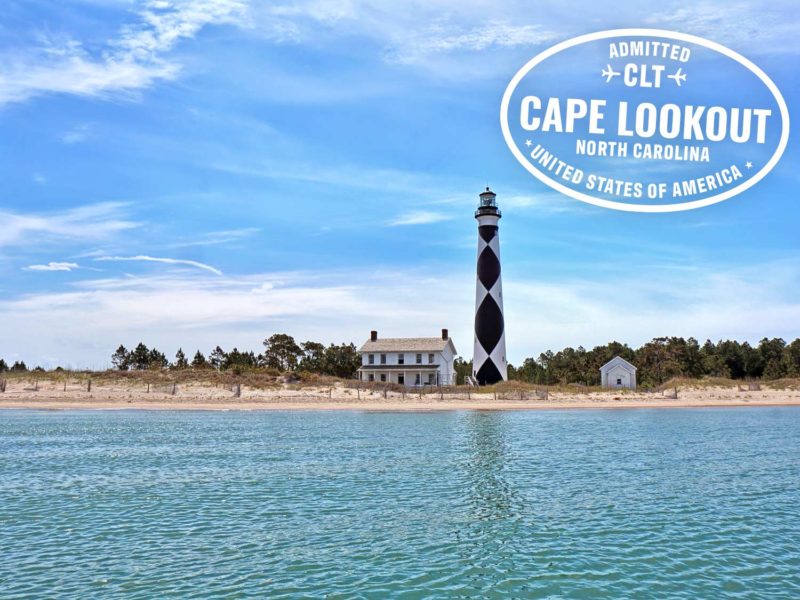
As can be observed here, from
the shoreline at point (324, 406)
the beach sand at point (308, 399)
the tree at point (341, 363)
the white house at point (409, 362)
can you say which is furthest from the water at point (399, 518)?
the tree at point (341, 363)

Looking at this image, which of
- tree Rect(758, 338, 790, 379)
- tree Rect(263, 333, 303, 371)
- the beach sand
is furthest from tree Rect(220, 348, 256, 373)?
tree Rect(758, 338, 790, 379)

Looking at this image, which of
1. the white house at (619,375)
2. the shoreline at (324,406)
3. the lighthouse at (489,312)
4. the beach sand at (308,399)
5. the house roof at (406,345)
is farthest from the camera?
the house roof at (406,345)

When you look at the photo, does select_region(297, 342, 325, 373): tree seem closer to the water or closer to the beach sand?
the beach sand

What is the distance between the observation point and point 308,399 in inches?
2293

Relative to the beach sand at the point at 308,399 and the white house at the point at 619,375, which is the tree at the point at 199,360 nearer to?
the beach sand at the point at 308,399

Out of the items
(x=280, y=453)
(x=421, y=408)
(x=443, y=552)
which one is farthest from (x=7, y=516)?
(x=421, y=408)

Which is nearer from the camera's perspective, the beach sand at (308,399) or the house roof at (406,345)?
the beach sand at (308,399)

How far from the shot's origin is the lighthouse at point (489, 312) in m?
64.9

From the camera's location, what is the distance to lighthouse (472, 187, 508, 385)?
6494 cm

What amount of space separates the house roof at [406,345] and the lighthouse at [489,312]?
24.9 ft

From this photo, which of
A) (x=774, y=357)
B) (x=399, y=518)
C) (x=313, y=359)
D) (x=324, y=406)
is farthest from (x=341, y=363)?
(x=399, y=518)

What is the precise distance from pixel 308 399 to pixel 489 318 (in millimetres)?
19846

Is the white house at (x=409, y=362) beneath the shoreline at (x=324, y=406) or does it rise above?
above

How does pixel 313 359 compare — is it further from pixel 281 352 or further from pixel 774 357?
pixel 774 357
